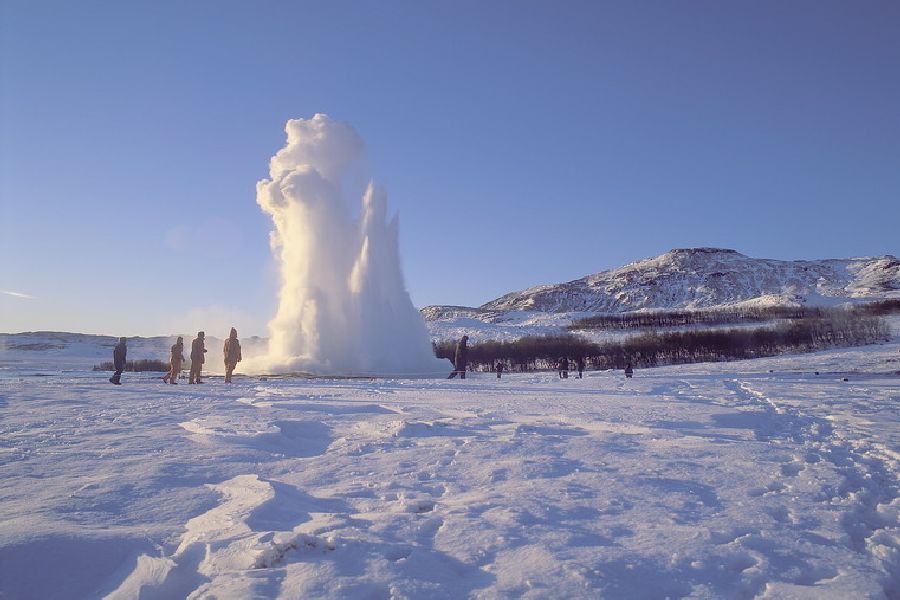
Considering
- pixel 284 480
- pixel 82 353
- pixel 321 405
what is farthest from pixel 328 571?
pixel 82 353

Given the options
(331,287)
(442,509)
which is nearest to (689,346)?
(331,287)

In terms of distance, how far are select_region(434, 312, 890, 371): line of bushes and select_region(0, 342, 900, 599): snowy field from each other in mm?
63406

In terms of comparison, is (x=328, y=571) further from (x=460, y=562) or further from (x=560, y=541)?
(x=560, y=541)

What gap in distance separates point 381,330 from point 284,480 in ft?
109

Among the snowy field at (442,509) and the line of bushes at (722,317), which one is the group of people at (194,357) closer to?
the snowy field at (442,509)

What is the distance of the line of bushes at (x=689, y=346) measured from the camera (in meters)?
74.2

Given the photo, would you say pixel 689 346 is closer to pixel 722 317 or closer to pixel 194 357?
pixel 722 317

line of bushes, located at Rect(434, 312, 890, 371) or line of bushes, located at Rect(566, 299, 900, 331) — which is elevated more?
line of bushes, located at Rect(566, 299, 900, 331)

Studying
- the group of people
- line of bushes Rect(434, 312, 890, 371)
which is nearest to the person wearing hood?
the group of people

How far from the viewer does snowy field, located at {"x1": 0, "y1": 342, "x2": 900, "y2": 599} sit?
3502mm

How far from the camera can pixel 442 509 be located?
4.89 meters

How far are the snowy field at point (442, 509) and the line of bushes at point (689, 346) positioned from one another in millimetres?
63406

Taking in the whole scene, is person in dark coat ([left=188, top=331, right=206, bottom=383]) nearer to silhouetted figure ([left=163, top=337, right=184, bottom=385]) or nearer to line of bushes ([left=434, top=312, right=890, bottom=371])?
silhouetted figure ([left=163, top=337, right=184, bottom=385])

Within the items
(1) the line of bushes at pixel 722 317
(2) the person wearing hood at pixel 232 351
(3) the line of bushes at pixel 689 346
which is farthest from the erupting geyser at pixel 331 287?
(1) the line of bushes at pixel 722 317
